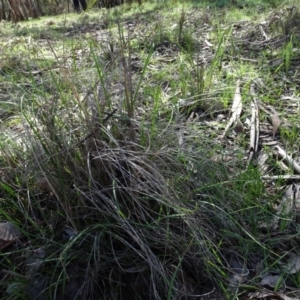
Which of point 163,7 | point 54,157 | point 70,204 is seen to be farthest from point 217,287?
point 163,7

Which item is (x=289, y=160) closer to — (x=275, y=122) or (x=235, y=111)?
(x=275, y=122)

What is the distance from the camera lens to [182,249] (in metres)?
1.58

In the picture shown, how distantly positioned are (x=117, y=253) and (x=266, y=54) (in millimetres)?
2170

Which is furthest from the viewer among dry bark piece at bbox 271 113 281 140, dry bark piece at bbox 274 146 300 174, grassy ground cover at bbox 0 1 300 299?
dry bark piece at bbox 271 113 281 140

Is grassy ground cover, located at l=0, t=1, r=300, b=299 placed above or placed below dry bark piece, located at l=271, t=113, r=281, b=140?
above

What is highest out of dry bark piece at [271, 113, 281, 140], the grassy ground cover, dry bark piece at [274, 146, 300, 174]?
the grassy ground cover

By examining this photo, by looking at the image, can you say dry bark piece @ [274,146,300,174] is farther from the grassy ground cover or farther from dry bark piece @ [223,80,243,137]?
dry bark piece @ [223,80,243,137]

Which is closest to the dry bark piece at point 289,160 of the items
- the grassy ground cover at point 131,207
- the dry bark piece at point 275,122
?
the grassy ground cover at point 131,207

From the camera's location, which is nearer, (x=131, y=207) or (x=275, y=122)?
(x=131, y=207)

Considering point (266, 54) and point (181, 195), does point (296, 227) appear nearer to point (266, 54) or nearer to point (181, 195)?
point (181, 195)

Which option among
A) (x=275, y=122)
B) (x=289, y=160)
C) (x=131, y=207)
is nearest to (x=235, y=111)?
(x=275, y=122)

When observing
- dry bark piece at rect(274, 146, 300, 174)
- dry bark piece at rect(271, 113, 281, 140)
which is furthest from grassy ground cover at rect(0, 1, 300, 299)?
dry bark piece at rect(271, 113, 281, 140)

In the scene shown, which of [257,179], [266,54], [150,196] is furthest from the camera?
[266,54]

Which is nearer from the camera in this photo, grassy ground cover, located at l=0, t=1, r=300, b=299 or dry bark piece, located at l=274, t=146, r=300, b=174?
grassy ground cover, located at l=0, t=1, r=300, b=299
